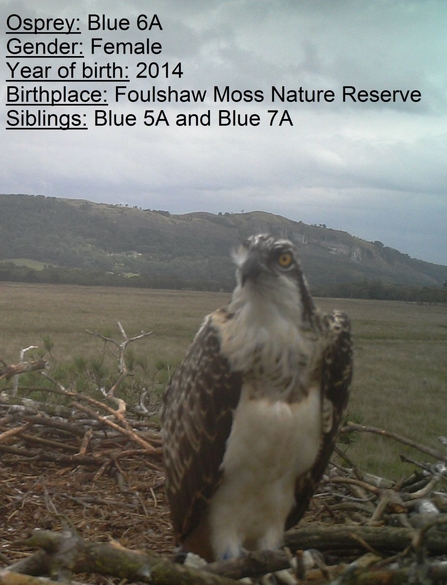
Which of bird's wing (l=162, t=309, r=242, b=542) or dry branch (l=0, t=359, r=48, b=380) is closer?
bird's wing (l=162, t=309, r=242, b=542)

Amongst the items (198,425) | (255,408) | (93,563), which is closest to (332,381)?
(255,408)

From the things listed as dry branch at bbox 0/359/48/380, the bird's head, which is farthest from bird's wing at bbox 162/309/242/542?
dry branch at bbox 0/359/48/380

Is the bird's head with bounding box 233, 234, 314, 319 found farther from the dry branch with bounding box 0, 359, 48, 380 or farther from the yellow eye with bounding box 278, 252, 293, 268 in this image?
the dry branch with bounding box 0, 359, 48, 380

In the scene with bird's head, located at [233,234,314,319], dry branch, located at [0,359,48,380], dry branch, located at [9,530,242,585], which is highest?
bird's head, located at [233,234,314,319]

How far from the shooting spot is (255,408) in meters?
1.79

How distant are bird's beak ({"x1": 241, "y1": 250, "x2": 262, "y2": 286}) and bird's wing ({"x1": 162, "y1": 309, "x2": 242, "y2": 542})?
0.84 feet

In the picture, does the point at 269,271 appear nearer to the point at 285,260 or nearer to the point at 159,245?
the point at 285,260

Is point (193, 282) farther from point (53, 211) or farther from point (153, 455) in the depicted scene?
point (53, 211)

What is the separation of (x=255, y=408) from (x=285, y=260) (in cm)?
49

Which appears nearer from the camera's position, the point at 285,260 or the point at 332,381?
the point at 285,260

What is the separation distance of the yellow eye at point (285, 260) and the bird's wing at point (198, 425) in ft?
0.96

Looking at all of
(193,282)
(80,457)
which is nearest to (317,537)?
(80,457)

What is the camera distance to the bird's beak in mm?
1627

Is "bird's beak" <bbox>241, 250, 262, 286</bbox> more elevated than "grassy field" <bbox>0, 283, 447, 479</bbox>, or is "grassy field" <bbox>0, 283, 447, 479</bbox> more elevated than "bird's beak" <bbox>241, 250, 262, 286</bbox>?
"bird's beak" <bbox>241, 250, 262, 286</bbox>
